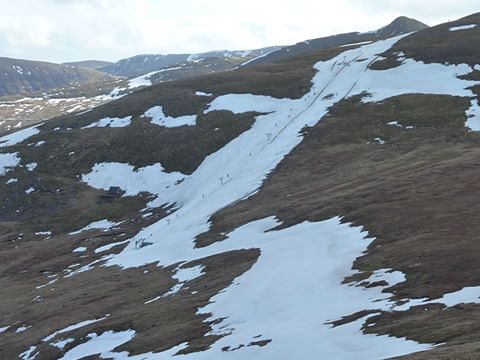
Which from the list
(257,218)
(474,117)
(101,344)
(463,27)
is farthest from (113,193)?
(463,27)

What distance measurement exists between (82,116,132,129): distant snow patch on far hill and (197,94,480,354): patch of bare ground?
40.1 meters

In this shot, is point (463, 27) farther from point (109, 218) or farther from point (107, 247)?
point (107, 247)

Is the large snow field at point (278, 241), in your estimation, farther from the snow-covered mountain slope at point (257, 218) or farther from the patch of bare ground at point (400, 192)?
the patch of bare ground at point (400, 192)

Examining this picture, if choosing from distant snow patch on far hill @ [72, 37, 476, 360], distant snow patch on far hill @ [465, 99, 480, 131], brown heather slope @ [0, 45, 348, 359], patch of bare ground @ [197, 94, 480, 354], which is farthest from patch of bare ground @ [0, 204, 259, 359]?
distant snow patch on far hill @ [465, 99, 480, 131]

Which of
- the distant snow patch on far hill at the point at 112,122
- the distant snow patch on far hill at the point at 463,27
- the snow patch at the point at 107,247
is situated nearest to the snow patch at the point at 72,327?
the snow patch at the point at 107,247

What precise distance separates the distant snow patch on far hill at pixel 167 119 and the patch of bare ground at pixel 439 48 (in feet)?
114

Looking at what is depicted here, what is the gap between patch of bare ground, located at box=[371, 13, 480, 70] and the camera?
99.1 metres

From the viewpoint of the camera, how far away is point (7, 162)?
328ft

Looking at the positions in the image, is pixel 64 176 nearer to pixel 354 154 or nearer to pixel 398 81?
pixel 354 154

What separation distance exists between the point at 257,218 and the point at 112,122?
62.9m

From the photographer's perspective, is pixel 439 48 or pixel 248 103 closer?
pixel 248 103

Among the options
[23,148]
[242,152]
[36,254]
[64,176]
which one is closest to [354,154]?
[242,152]

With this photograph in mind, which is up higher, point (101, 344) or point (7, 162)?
point (7, 162)

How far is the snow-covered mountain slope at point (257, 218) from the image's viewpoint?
89.7 ft
